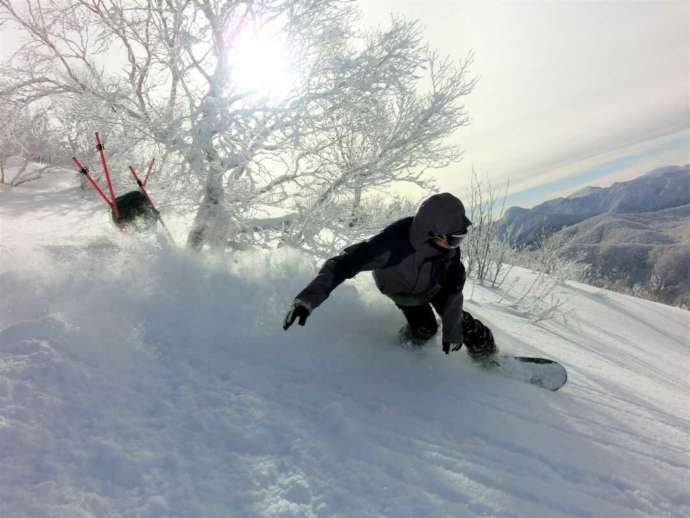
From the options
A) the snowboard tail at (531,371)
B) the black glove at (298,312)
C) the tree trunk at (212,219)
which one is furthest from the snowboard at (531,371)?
the tree trunk at (212,219)

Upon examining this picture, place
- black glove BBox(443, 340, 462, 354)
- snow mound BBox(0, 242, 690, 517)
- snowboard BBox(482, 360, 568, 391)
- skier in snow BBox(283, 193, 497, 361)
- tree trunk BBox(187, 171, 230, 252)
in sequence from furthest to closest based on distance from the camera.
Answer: tree trunk BBox(187, 171, 230, 252) → snowboard BBox(482, 360, 568, 391) → black glove BBox(443, 340, 462, 354) → skier in snow BBox(283, 193, 497, 361) → snow mound BBox(0, 242, 690, 517)

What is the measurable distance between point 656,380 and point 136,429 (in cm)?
516

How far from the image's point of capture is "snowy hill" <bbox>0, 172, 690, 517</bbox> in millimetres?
1509

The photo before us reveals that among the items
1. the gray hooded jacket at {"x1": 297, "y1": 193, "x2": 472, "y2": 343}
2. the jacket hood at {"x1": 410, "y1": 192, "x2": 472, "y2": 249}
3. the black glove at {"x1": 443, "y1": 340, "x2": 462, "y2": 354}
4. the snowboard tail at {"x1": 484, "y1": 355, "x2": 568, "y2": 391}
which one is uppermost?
the jacket hood at {"x1": 410, "y1": 192, "x2": 472, "y2": 249}

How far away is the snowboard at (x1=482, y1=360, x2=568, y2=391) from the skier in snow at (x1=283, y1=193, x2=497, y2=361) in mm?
102

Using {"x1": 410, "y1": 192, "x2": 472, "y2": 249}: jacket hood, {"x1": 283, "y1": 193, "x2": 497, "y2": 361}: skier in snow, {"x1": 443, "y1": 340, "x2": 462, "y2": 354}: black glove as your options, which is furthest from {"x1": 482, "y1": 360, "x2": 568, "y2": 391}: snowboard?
{"x1": 410, "y1": 192, "x2": 472, "y2": 249}: jacket hood

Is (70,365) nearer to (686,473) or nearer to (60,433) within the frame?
(60,433)

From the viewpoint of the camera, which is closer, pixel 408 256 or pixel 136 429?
pixel 136 429

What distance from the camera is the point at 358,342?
2971mm

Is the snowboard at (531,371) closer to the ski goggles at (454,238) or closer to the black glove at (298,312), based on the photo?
the ski goggles at (454,238)

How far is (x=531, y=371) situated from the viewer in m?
2.95

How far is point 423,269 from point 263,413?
1385 millimetres

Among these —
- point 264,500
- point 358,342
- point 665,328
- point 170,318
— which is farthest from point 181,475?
point 665,328

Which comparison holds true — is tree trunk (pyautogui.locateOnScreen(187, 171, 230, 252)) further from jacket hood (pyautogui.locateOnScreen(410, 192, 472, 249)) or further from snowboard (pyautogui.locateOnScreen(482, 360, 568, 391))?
snowboard (pyautogui.locateOnScreen(482, 360, 568, 391))
